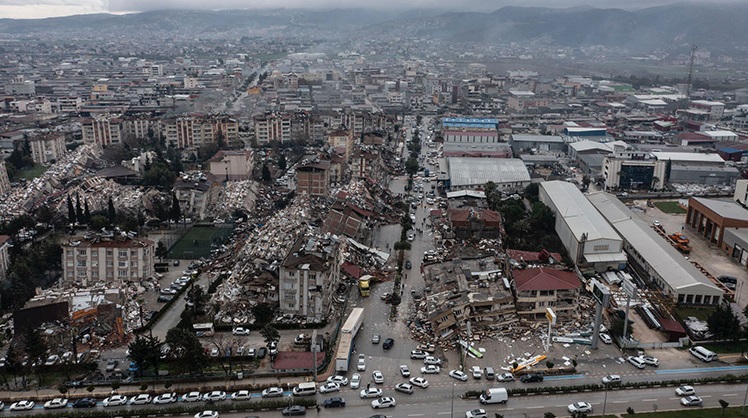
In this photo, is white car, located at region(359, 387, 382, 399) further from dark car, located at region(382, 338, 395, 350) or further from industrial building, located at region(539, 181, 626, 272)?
industrial building, located at region(539, 181, 626, 272)

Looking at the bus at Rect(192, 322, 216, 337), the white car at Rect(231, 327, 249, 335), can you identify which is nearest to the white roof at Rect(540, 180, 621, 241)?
the white car at Rect(231, 327, 249, 335)

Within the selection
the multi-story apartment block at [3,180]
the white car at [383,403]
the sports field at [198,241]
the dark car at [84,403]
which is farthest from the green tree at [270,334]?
the multi-story apartment block at [3,180]

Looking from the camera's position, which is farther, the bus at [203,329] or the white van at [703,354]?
the bus at [203,329]

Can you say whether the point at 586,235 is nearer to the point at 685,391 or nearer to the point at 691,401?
the point at 685,391

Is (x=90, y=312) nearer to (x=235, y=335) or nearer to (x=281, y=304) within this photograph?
(x=235, y=335)

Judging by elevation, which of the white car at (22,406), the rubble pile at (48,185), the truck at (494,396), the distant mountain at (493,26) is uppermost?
the distant mountain at (493,26)

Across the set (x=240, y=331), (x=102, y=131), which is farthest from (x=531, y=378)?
(x=102, y=131)

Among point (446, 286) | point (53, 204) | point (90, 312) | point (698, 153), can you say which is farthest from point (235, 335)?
point (698, 153)

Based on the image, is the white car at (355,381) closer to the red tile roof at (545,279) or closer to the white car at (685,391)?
the red tile roof at (545,279)
